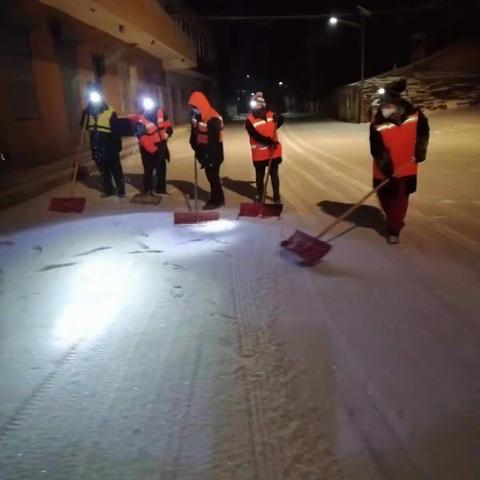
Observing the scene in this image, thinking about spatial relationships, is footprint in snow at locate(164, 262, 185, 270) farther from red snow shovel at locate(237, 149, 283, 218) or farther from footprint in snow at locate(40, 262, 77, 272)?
red snow shovel at locate(237, 149, 283, 218)

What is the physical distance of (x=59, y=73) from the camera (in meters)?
13.8

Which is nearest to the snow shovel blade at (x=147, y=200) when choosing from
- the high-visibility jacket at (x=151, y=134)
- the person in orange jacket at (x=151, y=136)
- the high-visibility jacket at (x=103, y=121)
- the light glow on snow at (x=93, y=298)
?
the person in orange jacket at (x=151, y=136)

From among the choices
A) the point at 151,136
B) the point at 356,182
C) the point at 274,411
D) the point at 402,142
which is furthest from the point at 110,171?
the point at 274,411

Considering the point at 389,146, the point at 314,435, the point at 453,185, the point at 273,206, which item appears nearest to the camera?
the point at 314,435

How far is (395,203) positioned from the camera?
17.8ft

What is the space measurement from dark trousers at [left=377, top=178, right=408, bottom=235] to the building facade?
866cm

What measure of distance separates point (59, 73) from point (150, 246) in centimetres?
A: 1015

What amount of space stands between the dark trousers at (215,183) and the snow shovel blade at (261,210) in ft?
2.60

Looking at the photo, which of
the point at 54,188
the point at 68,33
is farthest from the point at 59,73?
the point at 54,188

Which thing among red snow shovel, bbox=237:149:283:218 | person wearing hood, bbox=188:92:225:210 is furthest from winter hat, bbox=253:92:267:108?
red snow shovel, bbox=237:149:283:218

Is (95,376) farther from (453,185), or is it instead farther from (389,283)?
(453,185)

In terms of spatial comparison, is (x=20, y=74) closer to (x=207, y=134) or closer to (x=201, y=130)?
(x=201, y=130)

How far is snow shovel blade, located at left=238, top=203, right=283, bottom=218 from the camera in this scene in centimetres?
677

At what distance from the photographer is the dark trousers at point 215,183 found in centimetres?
734
